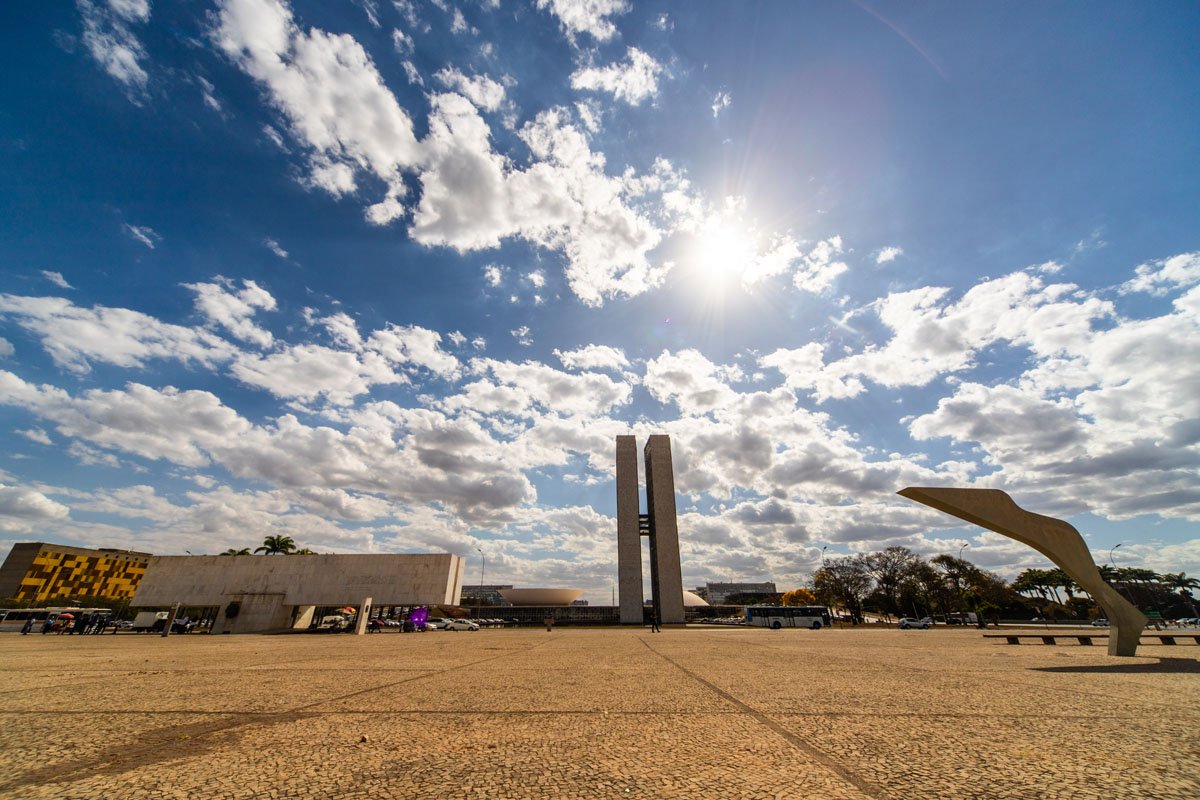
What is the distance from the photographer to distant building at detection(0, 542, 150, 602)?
84.4m

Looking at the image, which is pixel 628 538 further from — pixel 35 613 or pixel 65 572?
pixel 65 572

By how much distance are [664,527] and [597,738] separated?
7341 cm

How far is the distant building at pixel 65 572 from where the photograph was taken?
84.4 meters

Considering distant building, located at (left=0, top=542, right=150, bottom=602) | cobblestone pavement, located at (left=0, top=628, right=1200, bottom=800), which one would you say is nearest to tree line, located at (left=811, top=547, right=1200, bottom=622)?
cobblestone pavement, located at (left=0, top=628, right=1200, bottom=800)

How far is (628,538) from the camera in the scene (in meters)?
74.9

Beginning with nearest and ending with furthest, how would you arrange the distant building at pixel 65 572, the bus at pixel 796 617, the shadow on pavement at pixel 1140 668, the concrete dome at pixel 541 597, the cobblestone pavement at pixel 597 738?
the cobblestone pavement at pixel 597 738, the shadow on pavement at pixel 1140 668, the bus at pixel 796 617, the distant building at pixel 65 572, the concrete dome at pixel 541 597

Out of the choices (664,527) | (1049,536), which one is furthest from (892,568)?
(1049,536)

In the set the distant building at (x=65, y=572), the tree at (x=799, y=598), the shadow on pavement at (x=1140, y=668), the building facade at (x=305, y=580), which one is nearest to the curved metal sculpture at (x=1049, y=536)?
the shadow on pavement at (x=1140, y=668)

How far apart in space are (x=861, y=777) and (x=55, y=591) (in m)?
137

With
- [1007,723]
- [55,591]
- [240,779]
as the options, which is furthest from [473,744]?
[55,591]

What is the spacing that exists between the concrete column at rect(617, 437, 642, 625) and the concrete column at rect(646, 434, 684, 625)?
296cm

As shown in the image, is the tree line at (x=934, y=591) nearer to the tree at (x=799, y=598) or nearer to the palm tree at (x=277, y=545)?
the tree at (x=799, y=598)

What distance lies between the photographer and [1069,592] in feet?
289

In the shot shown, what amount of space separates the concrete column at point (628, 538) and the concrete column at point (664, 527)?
2.96 metres
